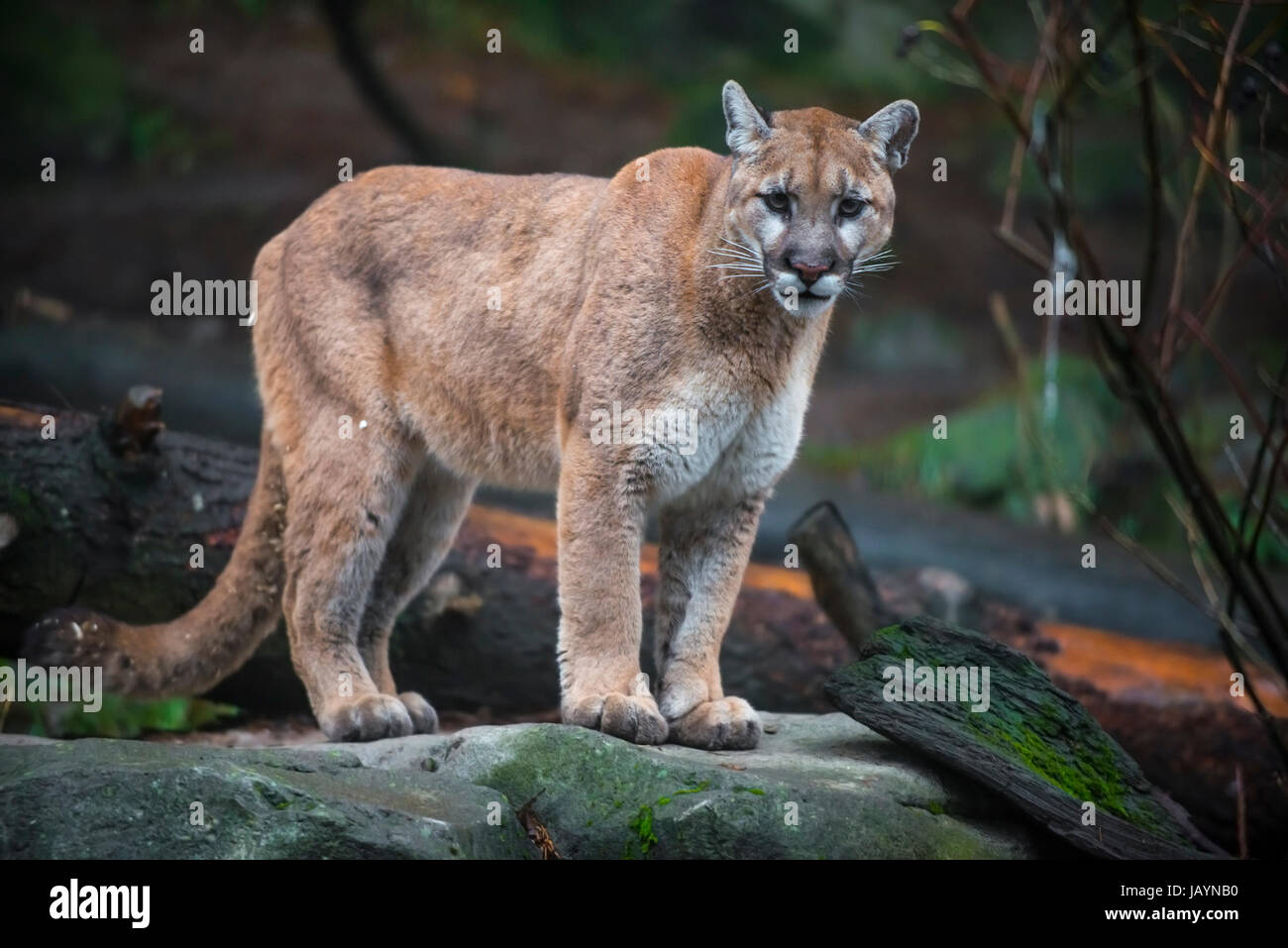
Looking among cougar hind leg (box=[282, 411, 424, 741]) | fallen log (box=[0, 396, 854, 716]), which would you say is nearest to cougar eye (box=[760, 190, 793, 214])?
cougar hind leg (box=[282, 411, 424, 741])

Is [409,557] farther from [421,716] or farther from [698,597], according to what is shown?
[698,597]

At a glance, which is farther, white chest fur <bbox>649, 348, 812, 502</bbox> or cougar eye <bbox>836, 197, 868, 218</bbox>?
white chest fur <bbox>649, 348, 812, 502</bbox>

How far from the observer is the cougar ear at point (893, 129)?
539 centimetres

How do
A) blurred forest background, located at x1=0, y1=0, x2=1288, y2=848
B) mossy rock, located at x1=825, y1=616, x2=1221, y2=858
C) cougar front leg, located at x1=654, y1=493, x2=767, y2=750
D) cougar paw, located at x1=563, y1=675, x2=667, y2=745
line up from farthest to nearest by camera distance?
blurred forest background, located at x1=0, y1=0, x2=1288, y2=848, cougar front leg, located at x1=654, y1=493, x2=767, y2=750, cougar paw, located at x1=563, y1=675, x2=667, y2=745, mossy rock, located at x1=825, y1=616, x2=1221, y2=858

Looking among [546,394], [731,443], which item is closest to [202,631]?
[546,394]

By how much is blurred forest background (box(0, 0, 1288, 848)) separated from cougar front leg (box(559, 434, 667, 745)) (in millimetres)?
4972

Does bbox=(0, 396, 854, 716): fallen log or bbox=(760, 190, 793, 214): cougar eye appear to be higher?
bbox=(760, 190, 793, 214): cougar eye

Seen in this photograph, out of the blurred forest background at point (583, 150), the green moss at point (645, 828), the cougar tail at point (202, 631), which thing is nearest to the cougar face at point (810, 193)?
the green moss at point (645, 828)

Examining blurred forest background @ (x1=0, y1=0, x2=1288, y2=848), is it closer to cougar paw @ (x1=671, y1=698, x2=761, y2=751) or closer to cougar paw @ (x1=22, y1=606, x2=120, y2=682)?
cougar paw @ (x1=22, y1=606, x2=120, y2=682)

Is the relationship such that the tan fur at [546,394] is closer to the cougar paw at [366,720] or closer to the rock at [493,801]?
the cougar paw at [366,720]

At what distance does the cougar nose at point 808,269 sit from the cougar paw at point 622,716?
173 centimetres

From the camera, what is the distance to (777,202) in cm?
520

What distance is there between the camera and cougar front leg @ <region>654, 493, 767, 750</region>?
5.57 m

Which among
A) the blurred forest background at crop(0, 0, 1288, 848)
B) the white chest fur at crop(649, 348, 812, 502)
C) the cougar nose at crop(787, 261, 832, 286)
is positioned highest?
the blurred forest background at crop(0, 0, 1288, 848)
